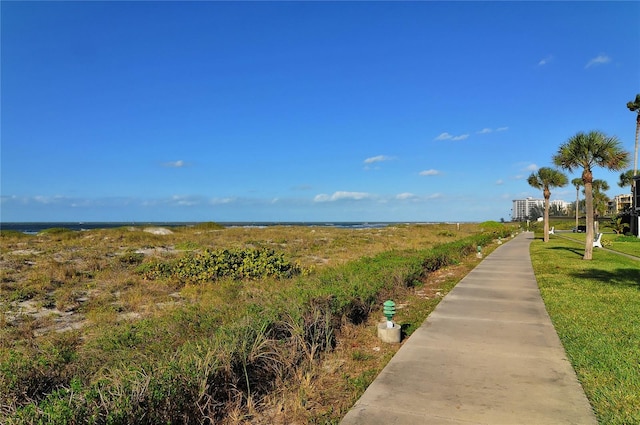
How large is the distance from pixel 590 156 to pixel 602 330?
15.0 meters

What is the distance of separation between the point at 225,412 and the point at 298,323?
1.83 metres

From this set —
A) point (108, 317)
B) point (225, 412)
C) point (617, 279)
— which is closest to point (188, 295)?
point (108, 317)

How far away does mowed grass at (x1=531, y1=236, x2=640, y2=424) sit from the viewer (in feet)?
14.3

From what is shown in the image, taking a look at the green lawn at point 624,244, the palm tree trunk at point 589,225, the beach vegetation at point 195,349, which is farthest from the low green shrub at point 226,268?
the green lawn at point 624,244

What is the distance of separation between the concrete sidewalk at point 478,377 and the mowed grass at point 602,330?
0.67 feet

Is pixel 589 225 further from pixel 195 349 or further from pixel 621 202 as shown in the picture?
pixel 621 202

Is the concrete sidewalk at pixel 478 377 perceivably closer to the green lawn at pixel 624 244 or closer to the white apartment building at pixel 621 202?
the green lawn at pixel 624 244

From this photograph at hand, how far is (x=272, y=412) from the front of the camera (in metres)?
4.20

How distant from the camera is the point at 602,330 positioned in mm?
6949

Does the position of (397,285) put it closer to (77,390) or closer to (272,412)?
(272,412)

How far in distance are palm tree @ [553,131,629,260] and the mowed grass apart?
471 centimetres

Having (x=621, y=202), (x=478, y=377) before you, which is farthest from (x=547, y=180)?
(x=621, y=202)

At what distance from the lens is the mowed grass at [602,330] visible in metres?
4.35

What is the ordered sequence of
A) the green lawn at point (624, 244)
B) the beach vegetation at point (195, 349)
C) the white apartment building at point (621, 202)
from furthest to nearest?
the white apartment building at point (621, 202)
the green lawn at point (624, 244)
the beach vegetation at point (195, 349)
